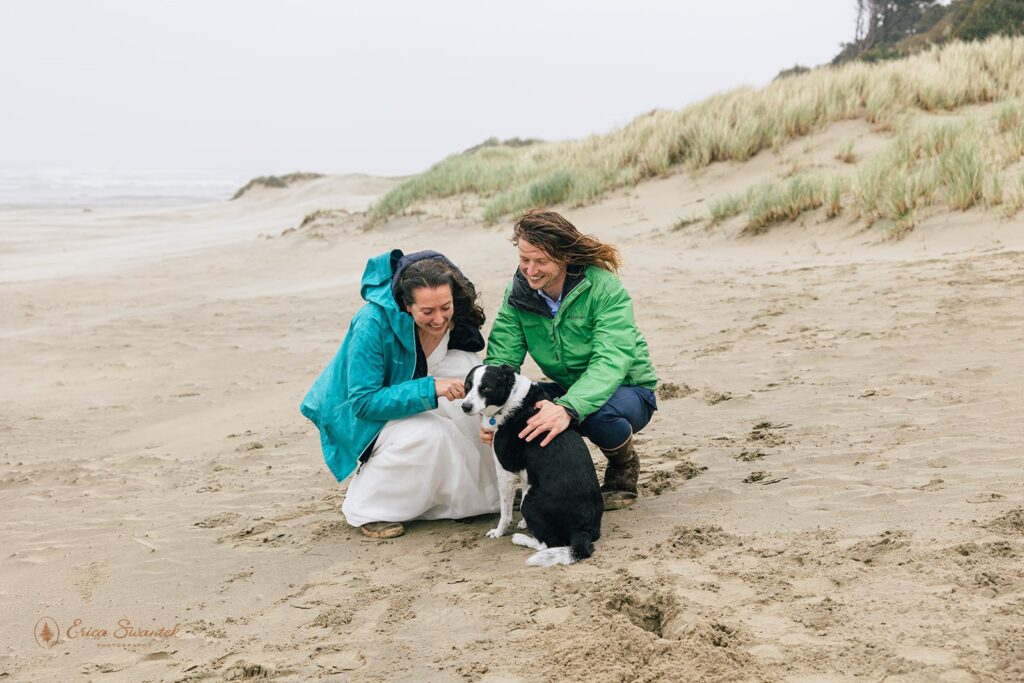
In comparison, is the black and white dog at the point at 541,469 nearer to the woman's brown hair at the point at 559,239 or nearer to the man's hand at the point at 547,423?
the man's hand at the point at 547,423

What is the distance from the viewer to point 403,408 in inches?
167

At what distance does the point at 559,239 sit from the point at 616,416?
866 millimetres

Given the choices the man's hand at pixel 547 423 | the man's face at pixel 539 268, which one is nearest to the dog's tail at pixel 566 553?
the man's hand at pixel 547 423

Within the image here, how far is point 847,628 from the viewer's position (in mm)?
2977

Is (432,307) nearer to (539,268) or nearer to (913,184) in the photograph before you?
(539,268)

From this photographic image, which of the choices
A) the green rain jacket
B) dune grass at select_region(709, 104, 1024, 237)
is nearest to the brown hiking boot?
the green rain jacket

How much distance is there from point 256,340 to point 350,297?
1672 mm

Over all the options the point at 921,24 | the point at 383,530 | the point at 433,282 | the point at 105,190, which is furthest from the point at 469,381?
the point at 105,190

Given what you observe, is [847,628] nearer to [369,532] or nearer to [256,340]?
[369,532]

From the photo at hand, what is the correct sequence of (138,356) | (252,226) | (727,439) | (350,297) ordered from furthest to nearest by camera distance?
(252,226) < (350,297) < (138,356) < (727,439)

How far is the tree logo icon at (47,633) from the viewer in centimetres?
371

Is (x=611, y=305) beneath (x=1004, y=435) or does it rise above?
above

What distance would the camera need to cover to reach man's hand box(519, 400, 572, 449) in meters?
3.85

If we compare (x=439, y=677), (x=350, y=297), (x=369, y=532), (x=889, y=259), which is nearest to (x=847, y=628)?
(x=439, y=677)
